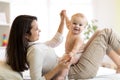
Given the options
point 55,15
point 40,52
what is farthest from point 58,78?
point 55,15

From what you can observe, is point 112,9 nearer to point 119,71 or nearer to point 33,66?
point 119,71

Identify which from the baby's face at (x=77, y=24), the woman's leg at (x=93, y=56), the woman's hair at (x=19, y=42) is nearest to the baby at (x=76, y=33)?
the baby's face at (x=77, y=24)

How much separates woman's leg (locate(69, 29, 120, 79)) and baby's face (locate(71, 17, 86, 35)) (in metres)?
0.23

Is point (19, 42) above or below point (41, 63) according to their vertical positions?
above

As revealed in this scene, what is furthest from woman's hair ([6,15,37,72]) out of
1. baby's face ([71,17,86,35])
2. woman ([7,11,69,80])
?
baby's face ([71,17,86,35])

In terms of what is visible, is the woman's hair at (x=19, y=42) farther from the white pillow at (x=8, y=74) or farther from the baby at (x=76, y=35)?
the baby at (x=76, y=35)

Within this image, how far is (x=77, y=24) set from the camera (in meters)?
1.93

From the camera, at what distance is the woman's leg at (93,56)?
5.54ft

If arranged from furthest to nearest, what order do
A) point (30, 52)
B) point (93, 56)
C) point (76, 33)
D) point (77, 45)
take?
1. point (76, 33)
2. point (77, 45)
3. point (93, 56)
4. point (30, 52)

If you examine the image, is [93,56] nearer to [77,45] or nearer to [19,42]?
[77,45]

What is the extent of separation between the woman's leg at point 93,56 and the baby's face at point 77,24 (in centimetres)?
23

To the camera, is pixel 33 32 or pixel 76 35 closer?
pixel 33 32

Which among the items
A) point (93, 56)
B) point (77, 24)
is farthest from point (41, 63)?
point (77, 24)

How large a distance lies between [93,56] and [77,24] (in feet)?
1.13
